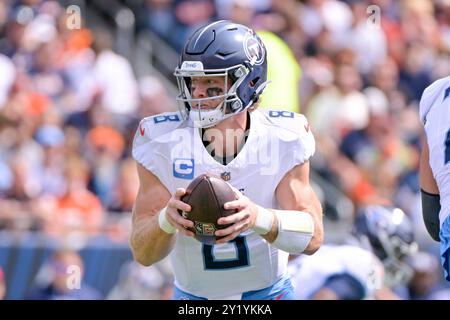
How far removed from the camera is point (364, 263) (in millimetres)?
6086

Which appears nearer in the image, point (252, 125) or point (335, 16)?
point (252, 125)

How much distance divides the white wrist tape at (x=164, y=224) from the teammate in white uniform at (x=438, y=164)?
3.25 feet

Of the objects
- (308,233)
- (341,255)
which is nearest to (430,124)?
(308,233)

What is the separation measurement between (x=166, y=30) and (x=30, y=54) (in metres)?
1.46

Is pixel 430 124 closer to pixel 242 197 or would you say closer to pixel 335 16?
pixel 242 197

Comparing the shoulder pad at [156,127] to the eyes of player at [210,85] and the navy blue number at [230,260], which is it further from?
the navy blue number at [230,260]

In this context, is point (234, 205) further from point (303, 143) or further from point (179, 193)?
point (303, 143)

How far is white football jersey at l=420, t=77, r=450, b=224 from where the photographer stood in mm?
4304

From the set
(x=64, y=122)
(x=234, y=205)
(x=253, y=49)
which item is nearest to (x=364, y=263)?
(x=253, y=49)

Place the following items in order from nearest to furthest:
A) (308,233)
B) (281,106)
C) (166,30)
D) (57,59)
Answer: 1. (308,233)
2. (281,106)
3. (57,59)
4. (166,30)

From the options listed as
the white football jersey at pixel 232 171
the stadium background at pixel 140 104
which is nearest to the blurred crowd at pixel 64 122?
the stadium background at pixel 140 104

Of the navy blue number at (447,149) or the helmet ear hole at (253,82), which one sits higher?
the helmet ear hole at (253,82)

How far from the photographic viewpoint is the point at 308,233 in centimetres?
478

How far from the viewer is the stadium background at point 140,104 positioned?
27.1 feet
